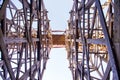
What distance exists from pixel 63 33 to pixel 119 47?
2530 centimetres

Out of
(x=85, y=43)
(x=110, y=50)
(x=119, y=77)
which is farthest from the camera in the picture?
(x=85, y=43)

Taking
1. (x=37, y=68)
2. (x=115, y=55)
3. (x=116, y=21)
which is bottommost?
(x=37, y=68)

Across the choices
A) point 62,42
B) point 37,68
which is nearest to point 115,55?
point 37,68

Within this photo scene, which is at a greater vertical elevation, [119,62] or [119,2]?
[119,2]

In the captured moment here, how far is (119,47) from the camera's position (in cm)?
627

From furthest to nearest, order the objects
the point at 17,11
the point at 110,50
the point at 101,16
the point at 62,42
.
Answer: the point at 62,42 < the point at 17,11 < the point at 101,16 < the point at 110,50

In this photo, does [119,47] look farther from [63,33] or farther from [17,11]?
[63,33]

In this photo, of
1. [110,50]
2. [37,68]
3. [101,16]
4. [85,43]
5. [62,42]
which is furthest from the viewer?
[62,42]

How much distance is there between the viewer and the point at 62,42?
1198 inches

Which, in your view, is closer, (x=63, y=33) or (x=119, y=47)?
(x=119, y=47)

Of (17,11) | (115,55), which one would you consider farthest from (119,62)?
(17,11)

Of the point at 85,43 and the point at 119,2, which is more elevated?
the point at 119,2

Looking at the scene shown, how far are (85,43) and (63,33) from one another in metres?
19.6

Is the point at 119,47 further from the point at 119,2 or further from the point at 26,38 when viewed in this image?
the point at 26,38
